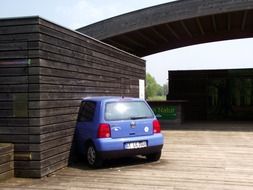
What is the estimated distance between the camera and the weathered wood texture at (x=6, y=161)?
Answer: 7.90m

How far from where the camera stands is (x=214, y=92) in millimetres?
26875

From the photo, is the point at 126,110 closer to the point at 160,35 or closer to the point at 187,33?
the point at 160,35

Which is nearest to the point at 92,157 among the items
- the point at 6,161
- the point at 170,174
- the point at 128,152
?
the point at 128,152

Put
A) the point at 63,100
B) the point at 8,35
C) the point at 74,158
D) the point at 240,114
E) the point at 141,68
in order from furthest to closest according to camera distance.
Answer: the point at 240,114 < the point at 141,68 < the point at 74,158 < the point at 63,100 < the point at 8,35

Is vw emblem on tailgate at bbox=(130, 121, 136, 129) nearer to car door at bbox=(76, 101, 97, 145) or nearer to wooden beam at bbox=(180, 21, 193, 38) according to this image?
car door at bbox=(76, 101, 97, 145)

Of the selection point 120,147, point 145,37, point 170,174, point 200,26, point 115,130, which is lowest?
point 170,174

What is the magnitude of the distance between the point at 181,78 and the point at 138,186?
19.9 metres

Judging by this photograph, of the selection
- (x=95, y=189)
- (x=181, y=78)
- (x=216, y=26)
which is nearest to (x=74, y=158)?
(x=95, y=189)

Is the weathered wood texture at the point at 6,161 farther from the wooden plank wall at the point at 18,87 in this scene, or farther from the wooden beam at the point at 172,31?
the wooden beam at the point at 172,31

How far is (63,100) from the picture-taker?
371 inches

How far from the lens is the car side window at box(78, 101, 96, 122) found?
959 cm

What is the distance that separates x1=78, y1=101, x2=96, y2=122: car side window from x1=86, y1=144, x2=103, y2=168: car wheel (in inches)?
25.3

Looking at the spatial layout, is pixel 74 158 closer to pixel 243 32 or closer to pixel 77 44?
pixel 77 44

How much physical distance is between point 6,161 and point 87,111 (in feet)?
7.88
